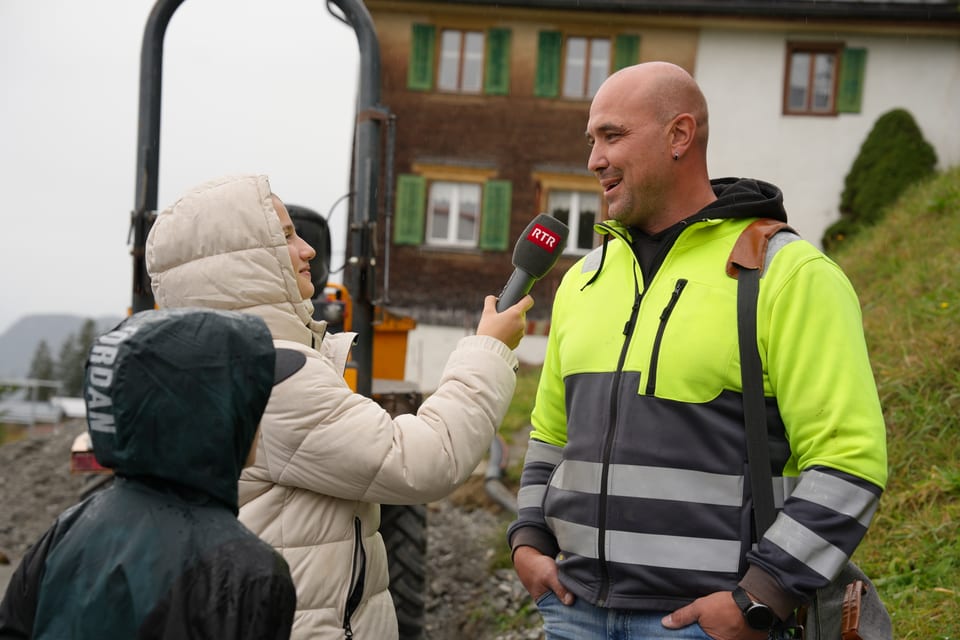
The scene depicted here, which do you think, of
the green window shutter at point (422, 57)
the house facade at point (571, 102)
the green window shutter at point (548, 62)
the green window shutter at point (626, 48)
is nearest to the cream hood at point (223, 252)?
the house facade at point (571, 102)

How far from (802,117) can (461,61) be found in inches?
282

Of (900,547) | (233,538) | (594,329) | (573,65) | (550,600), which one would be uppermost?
(573,65)

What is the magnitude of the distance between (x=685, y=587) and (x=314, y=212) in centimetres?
377

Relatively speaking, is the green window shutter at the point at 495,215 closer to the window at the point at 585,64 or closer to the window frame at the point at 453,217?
the window frame at the point at 453,217

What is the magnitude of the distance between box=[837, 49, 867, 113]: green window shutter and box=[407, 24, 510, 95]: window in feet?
22.6

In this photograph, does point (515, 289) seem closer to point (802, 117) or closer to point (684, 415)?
point (684, 415)

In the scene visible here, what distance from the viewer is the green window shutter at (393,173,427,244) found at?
20609mm

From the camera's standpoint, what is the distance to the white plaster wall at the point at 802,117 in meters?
20.3

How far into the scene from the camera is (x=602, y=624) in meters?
2.45

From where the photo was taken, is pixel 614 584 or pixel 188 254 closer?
pixel 188 254

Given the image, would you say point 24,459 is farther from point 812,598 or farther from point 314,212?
point 812,598

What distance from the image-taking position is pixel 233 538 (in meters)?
1.48

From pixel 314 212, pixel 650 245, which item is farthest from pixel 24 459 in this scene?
pixel 650 245

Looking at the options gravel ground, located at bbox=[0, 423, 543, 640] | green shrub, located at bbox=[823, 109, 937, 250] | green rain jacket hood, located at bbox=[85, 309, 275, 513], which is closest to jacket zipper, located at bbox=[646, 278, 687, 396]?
green rain jacket hood, located at bbox=[85, 309, 275, 513]
